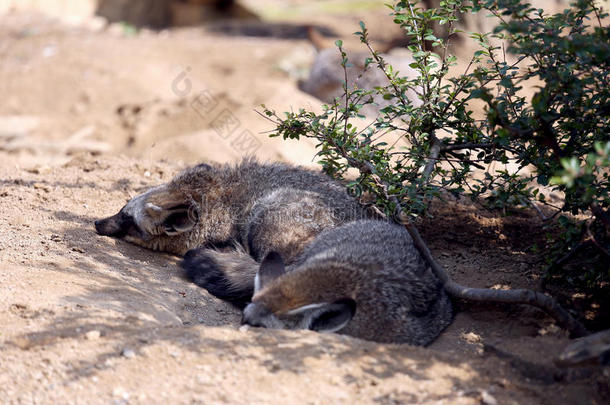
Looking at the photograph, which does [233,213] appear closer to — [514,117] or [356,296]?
[356,296]

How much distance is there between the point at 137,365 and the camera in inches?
124

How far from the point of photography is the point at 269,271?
13.4 ft

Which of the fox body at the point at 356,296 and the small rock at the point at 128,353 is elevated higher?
the fox body at the point at 356,296

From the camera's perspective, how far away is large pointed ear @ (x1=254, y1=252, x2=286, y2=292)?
159 inches

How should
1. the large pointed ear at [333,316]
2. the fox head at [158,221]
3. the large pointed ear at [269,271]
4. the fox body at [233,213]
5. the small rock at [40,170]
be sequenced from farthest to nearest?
1. the small rock at [40,170]
2. the fox head at [158,221]
3. the fox body at [233,213]
4. the large pointed ear at [269,271]
5. the large pointed ear at [333,316]

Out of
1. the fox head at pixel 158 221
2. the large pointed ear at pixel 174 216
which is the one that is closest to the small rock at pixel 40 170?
the fox head at pixel 158 221

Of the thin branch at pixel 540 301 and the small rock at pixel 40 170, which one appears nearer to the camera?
the thin branch at pixel 540 301

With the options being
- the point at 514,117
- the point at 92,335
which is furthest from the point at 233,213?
the point at 514,117

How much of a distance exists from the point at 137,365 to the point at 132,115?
8.42 m

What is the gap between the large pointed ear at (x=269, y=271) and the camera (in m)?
4.05

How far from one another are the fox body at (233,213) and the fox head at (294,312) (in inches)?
45.2

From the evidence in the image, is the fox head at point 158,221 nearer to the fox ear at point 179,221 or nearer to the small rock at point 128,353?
the fox ear at point 179,221

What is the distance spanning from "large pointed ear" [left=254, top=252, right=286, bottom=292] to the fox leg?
0.53 m

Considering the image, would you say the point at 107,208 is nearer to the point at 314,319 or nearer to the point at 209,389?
the point at 314,319
